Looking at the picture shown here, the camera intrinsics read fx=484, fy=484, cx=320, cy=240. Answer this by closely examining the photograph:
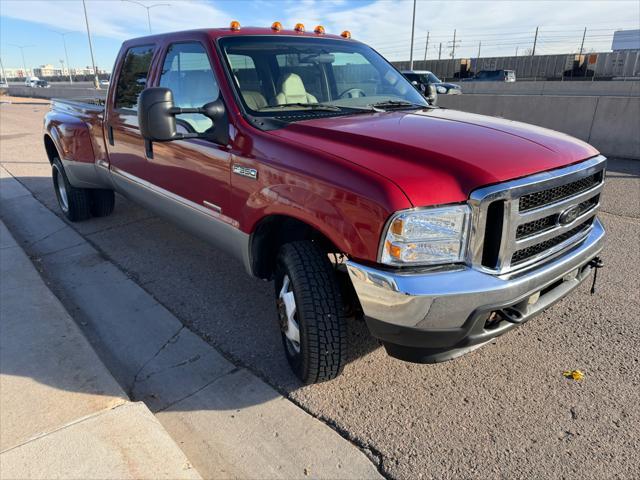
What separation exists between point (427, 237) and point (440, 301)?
28cm

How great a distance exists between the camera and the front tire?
2557mm

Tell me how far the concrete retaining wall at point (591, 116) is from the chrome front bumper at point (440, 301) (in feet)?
27.3

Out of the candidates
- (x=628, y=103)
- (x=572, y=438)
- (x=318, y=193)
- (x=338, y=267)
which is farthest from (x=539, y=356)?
(x=628, y=103)

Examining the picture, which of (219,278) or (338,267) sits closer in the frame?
(338,267)

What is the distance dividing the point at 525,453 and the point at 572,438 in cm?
28

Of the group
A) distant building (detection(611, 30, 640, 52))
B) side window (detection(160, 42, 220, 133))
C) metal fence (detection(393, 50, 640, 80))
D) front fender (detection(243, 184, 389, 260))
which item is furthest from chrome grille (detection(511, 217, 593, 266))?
distant building (detection(611, 30, 640, 52))

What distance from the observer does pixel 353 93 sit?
3.61 metres

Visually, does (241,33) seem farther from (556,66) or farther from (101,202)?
(556,66)

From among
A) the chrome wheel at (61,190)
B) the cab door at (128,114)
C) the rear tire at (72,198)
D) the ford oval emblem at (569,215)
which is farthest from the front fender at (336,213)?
the chrome wheel at (61,190)

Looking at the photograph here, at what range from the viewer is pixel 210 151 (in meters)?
3.19

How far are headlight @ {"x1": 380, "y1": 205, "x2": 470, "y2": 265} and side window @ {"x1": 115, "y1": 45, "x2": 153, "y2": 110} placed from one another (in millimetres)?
2956

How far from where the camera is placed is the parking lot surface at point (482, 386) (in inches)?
91.4

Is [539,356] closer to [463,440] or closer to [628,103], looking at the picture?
[463,440]

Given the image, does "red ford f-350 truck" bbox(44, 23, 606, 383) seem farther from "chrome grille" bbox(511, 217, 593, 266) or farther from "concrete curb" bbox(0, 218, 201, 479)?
"concrete curb" bbox(0, 218, 201, 479)
